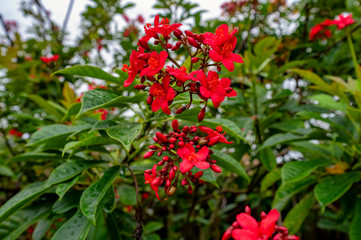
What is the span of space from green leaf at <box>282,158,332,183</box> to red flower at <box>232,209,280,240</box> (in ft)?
2.07

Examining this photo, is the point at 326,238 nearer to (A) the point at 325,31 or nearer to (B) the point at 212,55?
(A) the point at 325,31

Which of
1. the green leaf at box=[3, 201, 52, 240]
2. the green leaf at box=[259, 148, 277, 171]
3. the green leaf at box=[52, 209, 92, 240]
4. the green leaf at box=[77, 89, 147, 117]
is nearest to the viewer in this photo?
the green leaf at box=[77, 89, 147, 117]

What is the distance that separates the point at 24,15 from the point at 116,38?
4.35 ft

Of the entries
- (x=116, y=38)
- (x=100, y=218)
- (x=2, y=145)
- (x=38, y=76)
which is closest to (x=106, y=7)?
(x=116, y=38)

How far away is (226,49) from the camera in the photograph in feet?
2.73

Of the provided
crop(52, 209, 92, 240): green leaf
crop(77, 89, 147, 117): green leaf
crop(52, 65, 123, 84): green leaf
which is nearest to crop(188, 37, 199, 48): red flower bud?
crop(77, 89, 147, 117): green leaf

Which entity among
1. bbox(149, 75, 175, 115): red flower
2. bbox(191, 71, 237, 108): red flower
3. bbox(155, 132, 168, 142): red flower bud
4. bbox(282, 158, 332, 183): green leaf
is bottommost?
bbox(282, 158, 332, 183): green leaf

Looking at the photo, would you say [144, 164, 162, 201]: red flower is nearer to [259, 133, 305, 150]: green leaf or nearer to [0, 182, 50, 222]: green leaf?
[0, 182, 50, 222]: green leaf

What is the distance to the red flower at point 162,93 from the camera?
2.50 ft

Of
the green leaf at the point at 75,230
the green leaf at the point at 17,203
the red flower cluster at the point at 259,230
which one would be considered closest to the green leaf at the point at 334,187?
the red flower cluster at the point at 259,230

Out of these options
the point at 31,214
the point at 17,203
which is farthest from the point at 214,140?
the point at 31,214

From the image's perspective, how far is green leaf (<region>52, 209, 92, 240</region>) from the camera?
98cm

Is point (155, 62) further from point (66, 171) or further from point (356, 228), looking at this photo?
point (356, 228)

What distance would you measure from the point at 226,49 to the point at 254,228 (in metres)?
0.51
